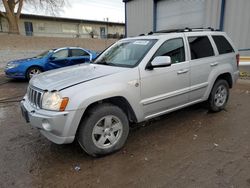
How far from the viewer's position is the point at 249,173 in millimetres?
2686

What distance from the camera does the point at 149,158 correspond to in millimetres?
3094

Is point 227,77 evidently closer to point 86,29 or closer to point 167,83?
point 167,83

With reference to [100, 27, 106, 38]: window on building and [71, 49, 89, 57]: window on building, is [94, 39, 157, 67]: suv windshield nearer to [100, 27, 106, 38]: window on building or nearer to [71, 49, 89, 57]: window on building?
[71, 49, 89, 57]: window on building

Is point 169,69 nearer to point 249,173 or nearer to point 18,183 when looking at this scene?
point 249,173

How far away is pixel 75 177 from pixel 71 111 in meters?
0.86

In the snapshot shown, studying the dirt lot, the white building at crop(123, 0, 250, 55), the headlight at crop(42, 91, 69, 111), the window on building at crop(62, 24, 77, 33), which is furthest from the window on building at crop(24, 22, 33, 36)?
the headlight at crop(42, 91, 69, 111)

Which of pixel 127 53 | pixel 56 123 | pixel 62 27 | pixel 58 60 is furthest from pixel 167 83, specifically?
pixel 62 27

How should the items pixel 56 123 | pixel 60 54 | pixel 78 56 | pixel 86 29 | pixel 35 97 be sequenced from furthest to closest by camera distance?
1. pixel 86 29
2. pixel 78 56
3. pixel 60 54
4. pixel 35 97
5. pixel 56 123

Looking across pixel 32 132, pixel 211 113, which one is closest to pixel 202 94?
pixel 211 113

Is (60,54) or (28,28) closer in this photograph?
(60,54)

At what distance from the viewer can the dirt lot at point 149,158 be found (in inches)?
103

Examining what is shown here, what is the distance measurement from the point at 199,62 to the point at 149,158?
220cm

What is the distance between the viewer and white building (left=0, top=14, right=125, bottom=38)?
1094 inches

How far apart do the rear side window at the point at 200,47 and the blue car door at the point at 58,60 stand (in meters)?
6.76
